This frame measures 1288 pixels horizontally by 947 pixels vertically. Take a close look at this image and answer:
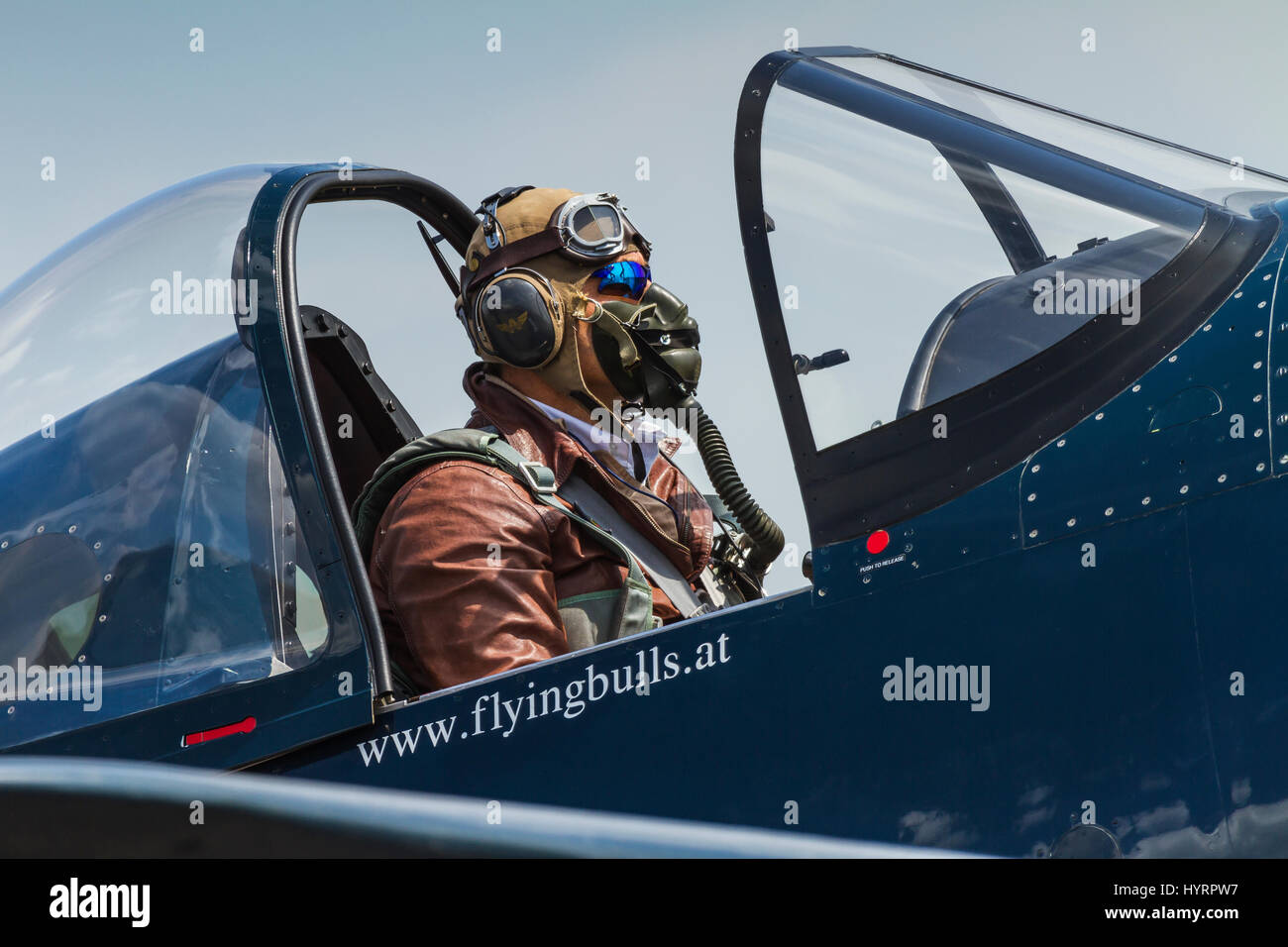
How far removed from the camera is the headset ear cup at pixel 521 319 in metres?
3.41

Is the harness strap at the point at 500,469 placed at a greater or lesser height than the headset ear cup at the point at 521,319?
lesser

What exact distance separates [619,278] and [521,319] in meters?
0.34

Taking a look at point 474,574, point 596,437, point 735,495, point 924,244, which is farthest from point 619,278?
point 924,244

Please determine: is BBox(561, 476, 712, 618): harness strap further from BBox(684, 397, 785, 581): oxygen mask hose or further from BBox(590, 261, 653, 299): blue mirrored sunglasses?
BBox(590, 261, 653, 299): blue mirrored sunglasses

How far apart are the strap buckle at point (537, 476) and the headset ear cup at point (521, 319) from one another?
503 mm

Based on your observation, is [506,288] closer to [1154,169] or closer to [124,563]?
[124,563]

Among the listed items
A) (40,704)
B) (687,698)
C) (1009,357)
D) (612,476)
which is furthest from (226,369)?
(1009,357)

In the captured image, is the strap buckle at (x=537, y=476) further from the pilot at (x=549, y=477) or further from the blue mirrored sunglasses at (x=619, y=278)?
the blue mirrored sunglasses at (x=619, y=278)

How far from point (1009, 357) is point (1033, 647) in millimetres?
515

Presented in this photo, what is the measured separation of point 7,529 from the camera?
2.77m

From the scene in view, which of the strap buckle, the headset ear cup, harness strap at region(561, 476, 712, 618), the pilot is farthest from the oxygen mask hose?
the strap buckle

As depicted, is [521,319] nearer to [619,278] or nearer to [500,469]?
[619,278]

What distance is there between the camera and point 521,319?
134 inches

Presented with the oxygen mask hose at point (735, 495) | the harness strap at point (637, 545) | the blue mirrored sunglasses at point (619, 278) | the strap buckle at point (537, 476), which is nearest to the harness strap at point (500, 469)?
the strap buckle at point (537, 476)
